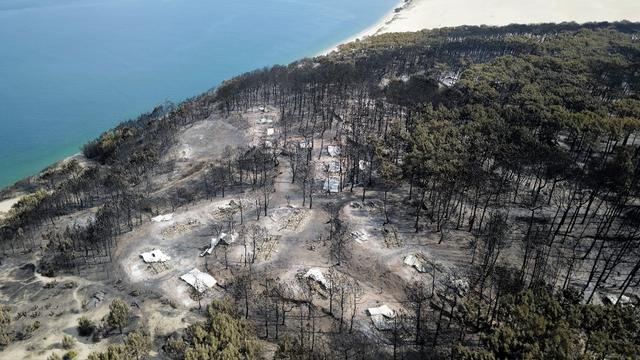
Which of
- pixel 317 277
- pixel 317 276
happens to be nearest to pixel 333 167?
pixel 317 276

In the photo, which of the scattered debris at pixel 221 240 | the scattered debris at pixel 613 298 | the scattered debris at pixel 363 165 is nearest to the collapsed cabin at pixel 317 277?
the scattered debris at pixel 221 240

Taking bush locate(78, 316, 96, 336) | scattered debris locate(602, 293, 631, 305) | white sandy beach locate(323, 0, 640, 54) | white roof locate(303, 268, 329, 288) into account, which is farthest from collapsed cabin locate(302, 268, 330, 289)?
white sandy beach locate(323, 0, 640, 54)

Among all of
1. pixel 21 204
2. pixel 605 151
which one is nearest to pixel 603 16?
pixel 605 151

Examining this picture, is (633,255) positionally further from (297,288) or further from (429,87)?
(429,87)

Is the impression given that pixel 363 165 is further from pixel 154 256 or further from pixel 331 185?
pixel 154 256

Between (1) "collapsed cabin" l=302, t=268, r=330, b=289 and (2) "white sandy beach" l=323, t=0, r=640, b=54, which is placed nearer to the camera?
(1) "collapsed cabin" l=302, t=268, r=330, b=289

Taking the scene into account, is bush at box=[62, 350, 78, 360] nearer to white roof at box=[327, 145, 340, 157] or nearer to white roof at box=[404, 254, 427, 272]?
white roof at box=[404, 254, 427, 272]
